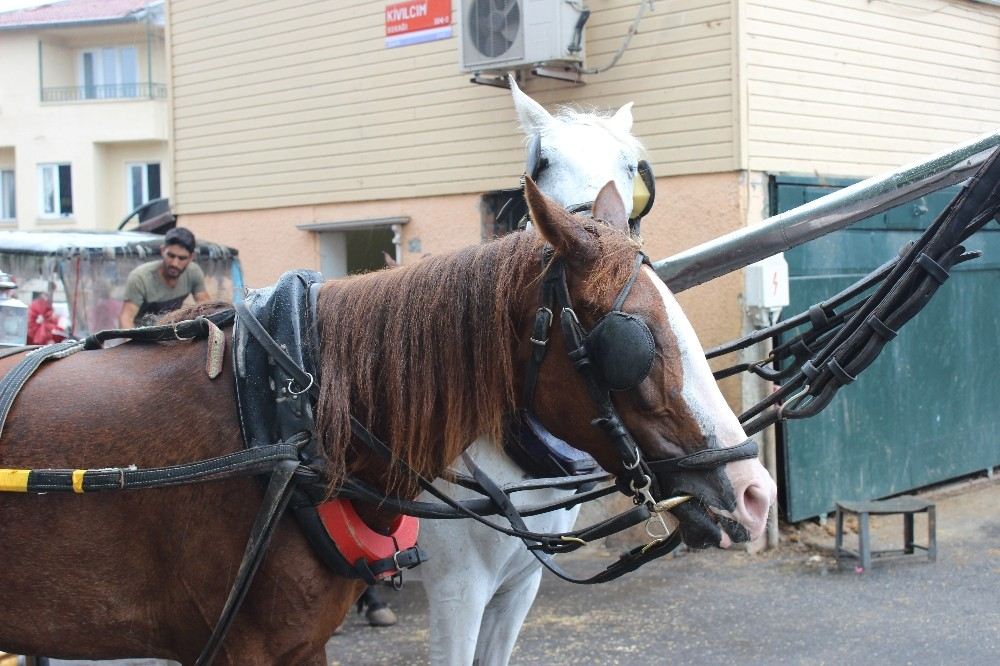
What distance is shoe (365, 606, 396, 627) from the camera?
6.12m

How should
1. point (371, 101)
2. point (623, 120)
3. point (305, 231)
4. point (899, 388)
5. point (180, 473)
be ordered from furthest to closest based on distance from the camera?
1. point (305, 231)
2. point (371, 101)
3. point (899, 388)
4. point (623, 120)
5. point (180, 473)

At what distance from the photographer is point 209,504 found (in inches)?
94.4

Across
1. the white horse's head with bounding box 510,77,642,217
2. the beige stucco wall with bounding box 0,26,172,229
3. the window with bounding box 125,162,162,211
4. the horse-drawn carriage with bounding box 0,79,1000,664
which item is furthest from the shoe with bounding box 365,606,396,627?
the window with bounding box 125,162,162,211

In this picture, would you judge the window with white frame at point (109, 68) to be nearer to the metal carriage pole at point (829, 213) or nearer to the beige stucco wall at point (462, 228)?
the beige stucco wall at point (462, 228)

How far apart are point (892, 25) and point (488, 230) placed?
12.5 ft

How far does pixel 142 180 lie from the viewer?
105ft

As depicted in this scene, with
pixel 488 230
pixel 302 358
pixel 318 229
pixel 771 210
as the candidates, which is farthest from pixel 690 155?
pixel 302 358

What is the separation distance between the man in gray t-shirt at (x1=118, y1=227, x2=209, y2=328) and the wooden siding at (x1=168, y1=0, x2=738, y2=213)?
314 centimetres

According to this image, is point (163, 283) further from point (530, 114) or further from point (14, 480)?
point (14, 480)

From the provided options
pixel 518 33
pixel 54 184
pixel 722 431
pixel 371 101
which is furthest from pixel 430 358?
pixel 54 184

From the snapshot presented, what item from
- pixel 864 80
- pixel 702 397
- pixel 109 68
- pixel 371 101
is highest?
pixel 109 68

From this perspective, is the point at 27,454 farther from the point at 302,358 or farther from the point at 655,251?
the point at 655,251

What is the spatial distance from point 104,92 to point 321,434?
116 feet

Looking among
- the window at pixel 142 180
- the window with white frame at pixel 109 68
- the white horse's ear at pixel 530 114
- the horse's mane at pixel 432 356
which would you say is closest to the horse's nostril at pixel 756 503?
the horse's mane at pixel 432 356
